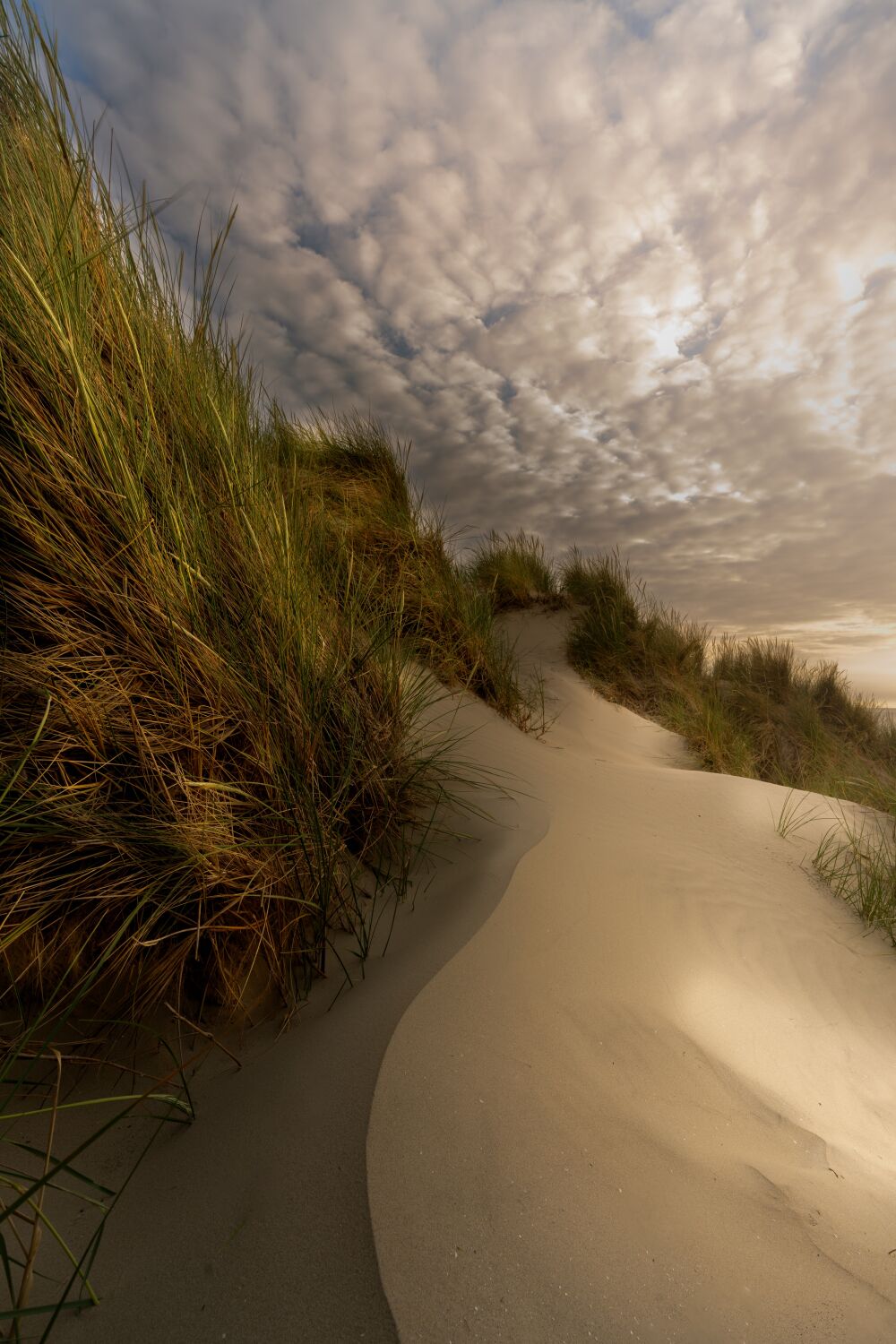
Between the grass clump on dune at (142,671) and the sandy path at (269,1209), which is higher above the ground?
the grass clump on dune at (142,671)

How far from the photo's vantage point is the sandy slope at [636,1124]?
887mm

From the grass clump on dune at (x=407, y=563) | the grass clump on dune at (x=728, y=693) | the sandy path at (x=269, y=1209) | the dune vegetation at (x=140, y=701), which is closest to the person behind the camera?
the sandy path at (x=269, y=1209)

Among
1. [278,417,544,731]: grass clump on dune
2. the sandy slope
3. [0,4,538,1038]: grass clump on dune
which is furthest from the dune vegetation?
[278,417,544,731]: grass clump on dune

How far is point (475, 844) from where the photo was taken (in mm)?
2047

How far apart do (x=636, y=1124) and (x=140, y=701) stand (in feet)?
5.13

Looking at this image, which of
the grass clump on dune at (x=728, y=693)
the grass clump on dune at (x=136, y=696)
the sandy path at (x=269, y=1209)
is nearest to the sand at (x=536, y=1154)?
the sandy path at (x=269, y=1209)

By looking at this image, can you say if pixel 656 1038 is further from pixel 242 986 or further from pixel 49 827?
pixel 49 827

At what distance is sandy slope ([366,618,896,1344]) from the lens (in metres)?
0.89

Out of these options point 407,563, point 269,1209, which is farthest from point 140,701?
point 407,563

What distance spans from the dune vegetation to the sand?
0.18 metres

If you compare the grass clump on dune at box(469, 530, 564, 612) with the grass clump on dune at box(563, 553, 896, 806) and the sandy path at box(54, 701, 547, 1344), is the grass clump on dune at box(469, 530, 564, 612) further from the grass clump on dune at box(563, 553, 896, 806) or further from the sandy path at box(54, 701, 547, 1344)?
the sandy path at box(54, 701, 547, 1344)

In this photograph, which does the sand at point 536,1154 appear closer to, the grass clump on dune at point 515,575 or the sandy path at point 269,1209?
the sandy path at point 269,1209

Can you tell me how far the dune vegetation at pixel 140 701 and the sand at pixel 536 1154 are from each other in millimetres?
177

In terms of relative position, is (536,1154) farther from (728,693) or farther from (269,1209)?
(728,693)
